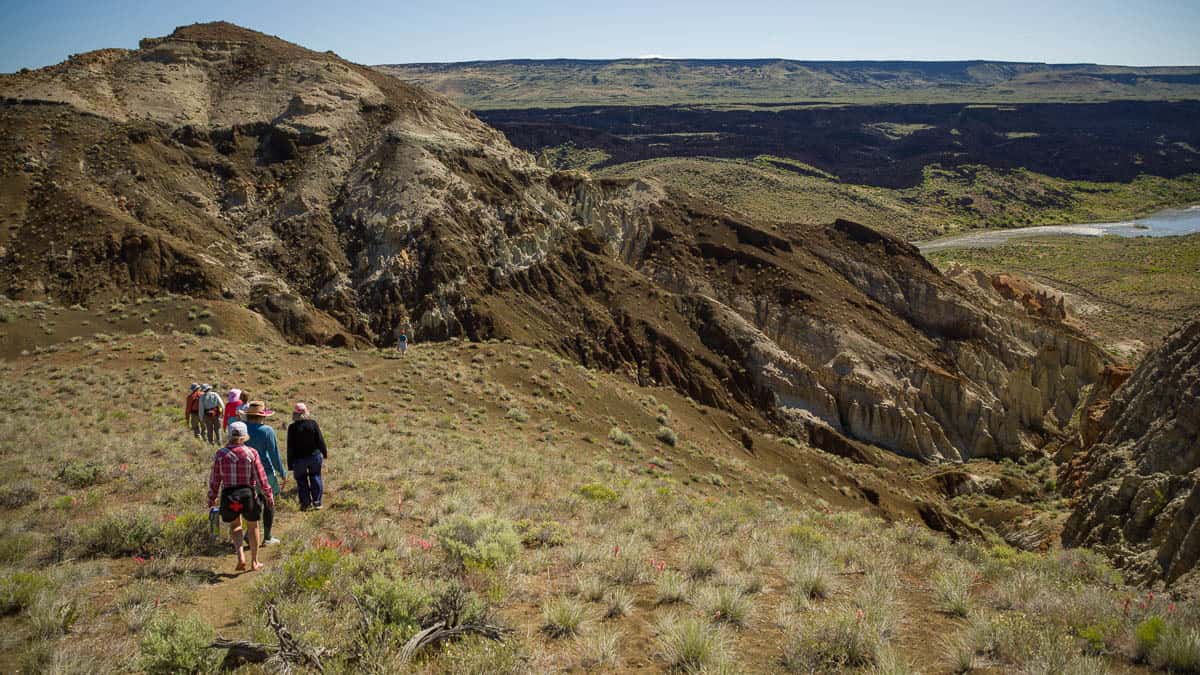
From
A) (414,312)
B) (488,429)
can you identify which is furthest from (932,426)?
(414,312)

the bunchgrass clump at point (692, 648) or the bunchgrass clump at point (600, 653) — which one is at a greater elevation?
the bunchgrass clump at point (692, 648)

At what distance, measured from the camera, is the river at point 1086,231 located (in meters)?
104

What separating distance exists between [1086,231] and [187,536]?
148 meters

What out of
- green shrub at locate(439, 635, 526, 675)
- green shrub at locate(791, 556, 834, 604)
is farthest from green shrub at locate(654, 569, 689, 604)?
green shrub at locate(439, 635, 526, 675)

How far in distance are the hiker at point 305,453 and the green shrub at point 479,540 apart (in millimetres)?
2413

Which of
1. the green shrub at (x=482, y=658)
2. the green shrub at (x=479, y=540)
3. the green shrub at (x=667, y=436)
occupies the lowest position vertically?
the green shrub at (x=667, y=436)

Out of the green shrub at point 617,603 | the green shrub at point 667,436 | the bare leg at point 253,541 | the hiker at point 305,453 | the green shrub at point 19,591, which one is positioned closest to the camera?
the green shrub at point 19,591

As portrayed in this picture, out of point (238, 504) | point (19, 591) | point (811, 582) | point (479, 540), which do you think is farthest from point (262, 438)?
point (811, 582)

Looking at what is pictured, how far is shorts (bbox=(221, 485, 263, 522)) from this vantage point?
284 inches

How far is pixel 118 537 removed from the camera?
296 inches

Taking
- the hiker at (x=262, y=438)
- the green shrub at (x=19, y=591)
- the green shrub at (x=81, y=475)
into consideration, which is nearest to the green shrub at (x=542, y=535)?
the hiker at (x=262, y=438)

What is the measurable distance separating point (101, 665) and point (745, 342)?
34957 mm

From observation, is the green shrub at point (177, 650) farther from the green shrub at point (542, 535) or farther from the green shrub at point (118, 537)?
the green shrub at point (542, 535)

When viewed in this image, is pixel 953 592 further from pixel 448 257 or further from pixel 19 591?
pixel 448 257
